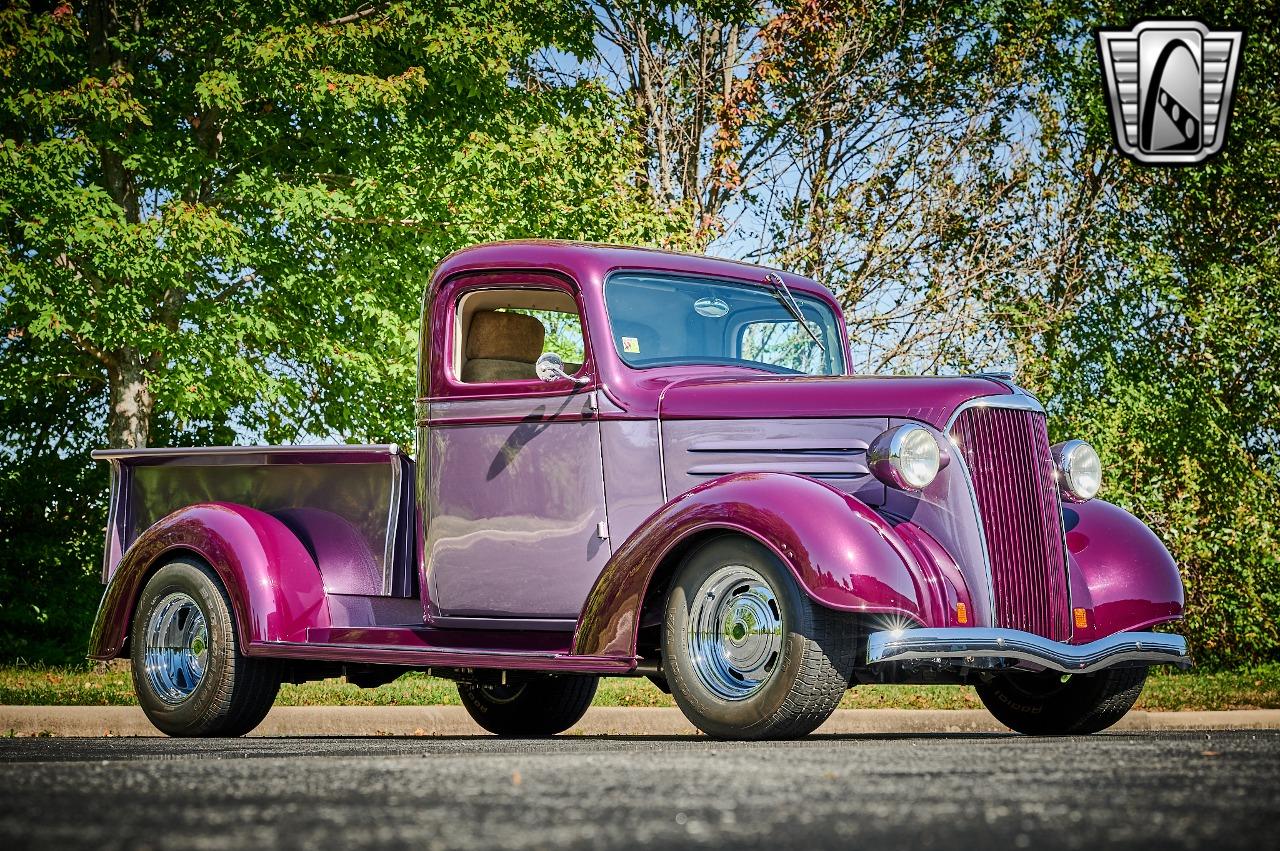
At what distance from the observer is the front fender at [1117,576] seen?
7316 mm

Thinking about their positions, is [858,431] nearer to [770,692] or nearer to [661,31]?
[770,692]

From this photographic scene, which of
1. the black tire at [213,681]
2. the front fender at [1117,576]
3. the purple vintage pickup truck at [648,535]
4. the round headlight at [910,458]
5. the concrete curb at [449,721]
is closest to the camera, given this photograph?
the purple vintage pickup truck at [648,535]

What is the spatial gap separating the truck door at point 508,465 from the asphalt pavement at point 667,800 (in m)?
2.22

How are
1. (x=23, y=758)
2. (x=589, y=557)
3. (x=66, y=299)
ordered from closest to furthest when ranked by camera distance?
(x=23, y=758) → (x=589, y=557) → (x=66, y=299)

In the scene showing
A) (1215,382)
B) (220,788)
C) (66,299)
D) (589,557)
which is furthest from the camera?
(1215,382)

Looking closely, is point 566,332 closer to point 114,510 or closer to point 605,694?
point 114,510

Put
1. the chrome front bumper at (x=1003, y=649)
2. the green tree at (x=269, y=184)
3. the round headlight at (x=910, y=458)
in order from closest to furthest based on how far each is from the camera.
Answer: the chrome front bumper at (x=1003, y=649)
the round headlight at (x=910, y=458)
the green tree at (x=269, y=184)

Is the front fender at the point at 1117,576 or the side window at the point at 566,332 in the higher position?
the side window at the point at 566,332

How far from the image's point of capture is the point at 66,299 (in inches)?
601

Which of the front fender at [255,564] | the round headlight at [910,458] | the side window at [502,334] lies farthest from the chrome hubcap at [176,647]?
the round headlight at [910,458]

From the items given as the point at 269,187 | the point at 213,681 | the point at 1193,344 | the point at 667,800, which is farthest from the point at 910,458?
the point at 1193,344

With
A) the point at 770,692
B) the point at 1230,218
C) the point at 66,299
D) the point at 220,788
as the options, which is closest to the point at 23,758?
the point at 220,788

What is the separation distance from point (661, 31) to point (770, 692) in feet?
43.7

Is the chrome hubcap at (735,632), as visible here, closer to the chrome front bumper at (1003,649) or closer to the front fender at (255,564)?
the chrome front bumper at (1003,649)
